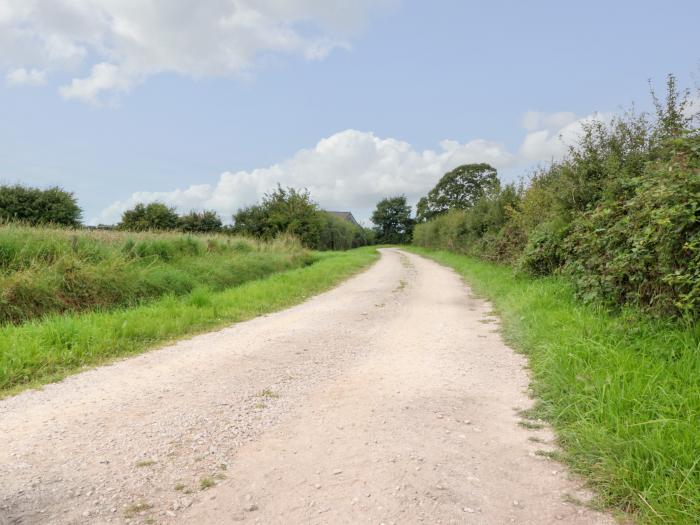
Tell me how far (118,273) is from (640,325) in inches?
378

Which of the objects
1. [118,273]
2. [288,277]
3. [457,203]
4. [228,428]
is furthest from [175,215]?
[457,203]

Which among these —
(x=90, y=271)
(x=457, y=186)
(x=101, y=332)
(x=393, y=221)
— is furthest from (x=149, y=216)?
(x=393, y=221)

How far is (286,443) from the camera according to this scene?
3.44 meters

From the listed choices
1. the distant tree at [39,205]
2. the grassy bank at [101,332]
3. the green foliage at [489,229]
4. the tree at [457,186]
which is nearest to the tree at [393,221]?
the tree at [457,186]

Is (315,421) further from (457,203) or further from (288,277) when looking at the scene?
(457,203)

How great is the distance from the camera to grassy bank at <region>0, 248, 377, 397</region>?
17.3 feet

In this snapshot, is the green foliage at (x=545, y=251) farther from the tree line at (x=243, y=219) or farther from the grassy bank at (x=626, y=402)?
the tree line at (x=243, y=219)

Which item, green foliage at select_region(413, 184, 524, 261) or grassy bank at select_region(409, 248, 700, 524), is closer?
grassy bank at select_region(409, 248, 700, 524)

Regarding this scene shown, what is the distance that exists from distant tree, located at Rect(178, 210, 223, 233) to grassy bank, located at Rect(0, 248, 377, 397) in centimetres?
2057

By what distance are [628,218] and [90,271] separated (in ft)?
31.7

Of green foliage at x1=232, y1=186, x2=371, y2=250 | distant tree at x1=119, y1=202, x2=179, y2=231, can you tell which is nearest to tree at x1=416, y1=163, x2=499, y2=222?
green foliage at x1=232, y1=186, x2=371, y2=250

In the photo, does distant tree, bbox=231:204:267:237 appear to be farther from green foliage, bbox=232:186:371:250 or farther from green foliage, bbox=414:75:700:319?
green foliage, bbox=414:75:700:319

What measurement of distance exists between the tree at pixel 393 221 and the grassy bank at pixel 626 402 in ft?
238

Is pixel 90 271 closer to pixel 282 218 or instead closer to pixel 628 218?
pixel 628 218
